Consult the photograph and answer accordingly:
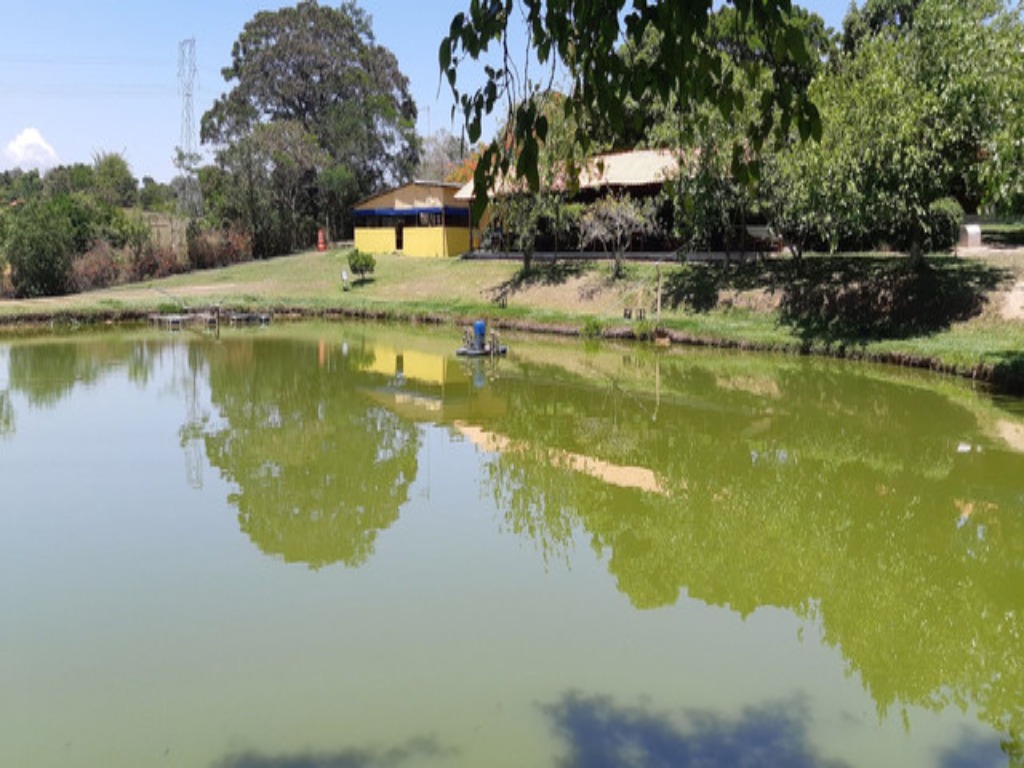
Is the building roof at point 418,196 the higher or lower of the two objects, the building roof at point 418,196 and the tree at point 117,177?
the lower

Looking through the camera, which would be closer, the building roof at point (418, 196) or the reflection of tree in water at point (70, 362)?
the reflection of tree in water at point (70, 362)

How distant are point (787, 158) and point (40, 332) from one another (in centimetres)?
2128

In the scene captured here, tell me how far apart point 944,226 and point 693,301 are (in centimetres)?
682

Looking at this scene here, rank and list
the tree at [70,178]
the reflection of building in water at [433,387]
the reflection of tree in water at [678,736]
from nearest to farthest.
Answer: the reflection of tree in water at [678,736]
the reflection of building in water at [433,387]
the tree at [70,178]

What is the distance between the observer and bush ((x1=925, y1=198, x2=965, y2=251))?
23.1 meters

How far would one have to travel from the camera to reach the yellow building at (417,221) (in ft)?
123

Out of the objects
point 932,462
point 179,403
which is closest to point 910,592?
point 932,462

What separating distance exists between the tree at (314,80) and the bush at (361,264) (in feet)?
51.5

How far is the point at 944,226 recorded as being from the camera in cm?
2364

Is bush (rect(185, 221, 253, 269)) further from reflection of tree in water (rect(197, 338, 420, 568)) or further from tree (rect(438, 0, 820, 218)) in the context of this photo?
tree (rect(438, 0, 820, 218))

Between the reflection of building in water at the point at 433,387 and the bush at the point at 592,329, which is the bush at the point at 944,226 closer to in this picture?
the bush at the point at 592,329

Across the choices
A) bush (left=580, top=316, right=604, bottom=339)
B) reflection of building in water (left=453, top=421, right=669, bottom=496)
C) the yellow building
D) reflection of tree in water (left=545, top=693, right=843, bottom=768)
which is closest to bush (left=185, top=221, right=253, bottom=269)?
the yellow building

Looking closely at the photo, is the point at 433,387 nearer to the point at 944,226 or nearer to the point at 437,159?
the point at 944,226

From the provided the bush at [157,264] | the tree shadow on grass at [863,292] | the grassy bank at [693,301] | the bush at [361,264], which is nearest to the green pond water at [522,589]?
the grassy bank at [693,301]
